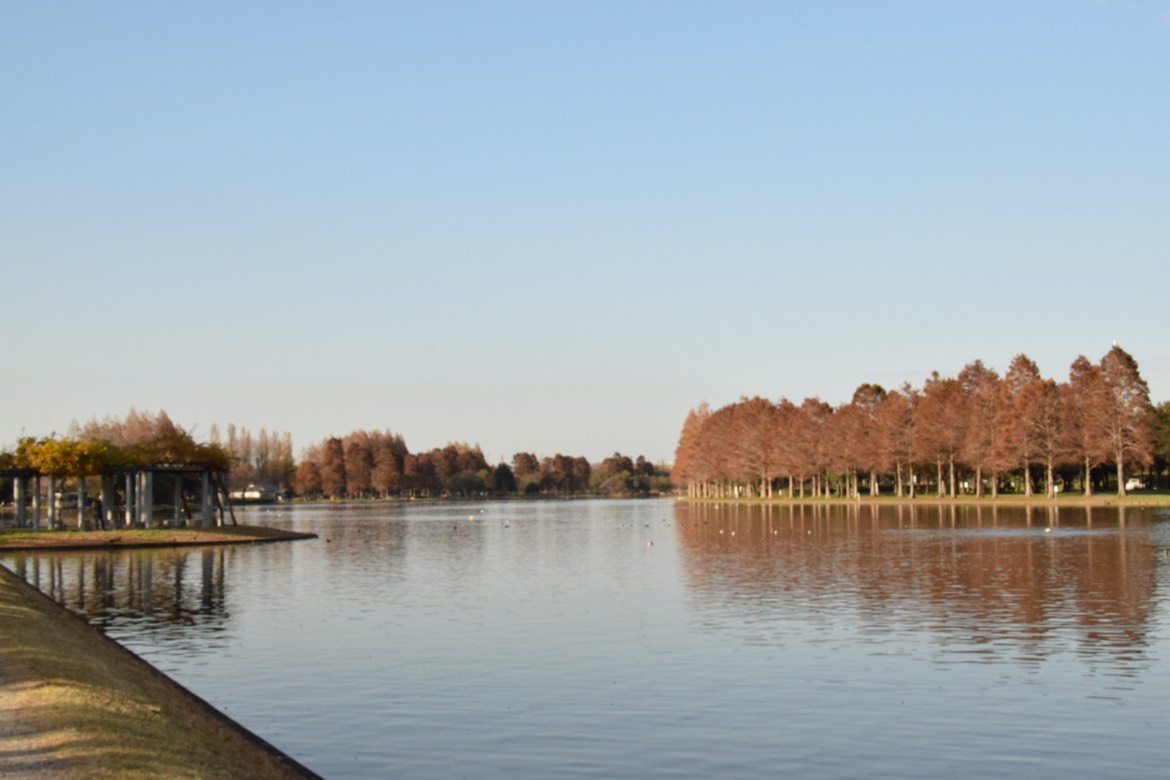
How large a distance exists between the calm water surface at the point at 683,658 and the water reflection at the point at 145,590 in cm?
22

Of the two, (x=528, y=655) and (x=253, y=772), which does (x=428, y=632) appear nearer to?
(x=528, y=655)

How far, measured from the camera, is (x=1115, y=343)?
12350 cm

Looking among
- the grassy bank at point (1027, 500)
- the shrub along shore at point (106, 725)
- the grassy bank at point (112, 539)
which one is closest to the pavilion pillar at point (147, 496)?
the grassy bank at point (112, 539)

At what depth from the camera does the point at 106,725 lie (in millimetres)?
16844

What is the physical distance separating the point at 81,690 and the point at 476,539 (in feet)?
244

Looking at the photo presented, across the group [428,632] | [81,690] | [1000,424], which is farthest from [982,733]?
[1000,424]

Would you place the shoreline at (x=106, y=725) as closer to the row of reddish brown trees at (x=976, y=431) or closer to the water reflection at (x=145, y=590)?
the water reflection at (x=145, y=590)

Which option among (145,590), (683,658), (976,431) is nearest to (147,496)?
(145,590)

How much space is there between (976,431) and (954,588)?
91705 millimetres

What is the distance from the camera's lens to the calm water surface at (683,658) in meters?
19.8

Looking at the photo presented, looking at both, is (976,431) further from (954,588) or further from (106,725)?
(106,725)

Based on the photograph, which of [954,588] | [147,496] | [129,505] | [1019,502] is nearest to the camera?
[954,588]

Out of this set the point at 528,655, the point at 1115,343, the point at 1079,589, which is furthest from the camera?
the point at 1115,343

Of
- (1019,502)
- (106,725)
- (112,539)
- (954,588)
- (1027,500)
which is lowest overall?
(954,588)
